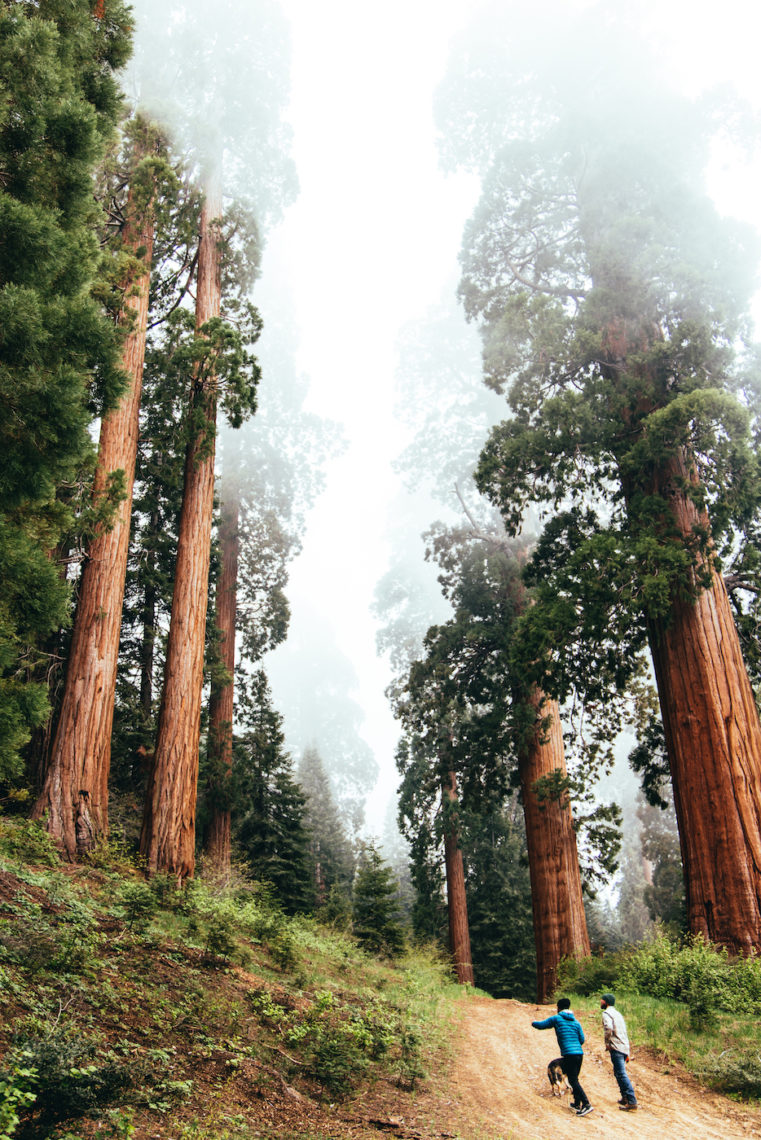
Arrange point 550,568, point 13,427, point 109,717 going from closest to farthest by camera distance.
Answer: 1. point 13,427
2. point 109,717
3. point 550,568

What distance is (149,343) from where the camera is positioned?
48.6ft

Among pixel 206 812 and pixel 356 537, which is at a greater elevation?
pixel 356 537

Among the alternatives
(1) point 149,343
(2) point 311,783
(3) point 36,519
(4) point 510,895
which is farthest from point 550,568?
(2) point 311,783

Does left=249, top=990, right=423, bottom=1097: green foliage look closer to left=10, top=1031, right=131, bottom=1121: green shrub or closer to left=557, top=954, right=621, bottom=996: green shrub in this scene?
left=10, top=1031, right=131, bottom=1121: green shrub

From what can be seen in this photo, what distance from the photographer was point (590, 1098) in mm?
5957

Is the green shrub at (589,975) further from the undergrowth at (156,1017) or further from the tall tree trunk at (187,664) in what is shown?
the tall tree trunk at (187,664)

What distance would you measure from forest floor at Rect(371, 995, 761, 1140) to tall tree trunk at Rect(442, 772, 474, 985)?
33.7 feet

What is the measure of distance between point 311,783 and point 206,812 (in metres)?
23.6

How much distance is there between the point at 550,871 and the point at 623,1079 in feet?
24.4

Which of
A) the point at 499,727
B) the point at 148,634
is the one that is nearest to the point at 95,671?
the point at 148,634

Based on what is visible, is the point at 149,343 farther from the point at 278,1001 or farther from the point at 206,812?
the point at 278,1001

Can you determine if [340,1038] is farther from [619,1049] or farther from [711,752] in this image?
[711,752]

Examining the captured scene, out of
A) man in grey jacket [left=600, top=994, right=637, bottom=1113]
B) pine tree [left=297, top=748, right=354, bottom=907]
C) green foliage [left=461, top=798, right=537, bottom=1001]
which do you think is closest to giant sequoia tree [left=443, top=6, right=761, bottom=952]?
man in grey jacket [left=600, top=994, right=637, bottom=1113]

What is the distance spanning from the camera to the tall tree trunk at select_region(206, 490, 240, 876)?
49.5 feet
